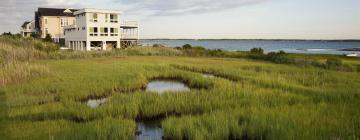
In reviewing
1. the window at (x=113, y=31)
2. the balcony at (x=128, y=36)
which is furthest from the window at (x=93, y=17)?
the balcony at (x=128, y=36)

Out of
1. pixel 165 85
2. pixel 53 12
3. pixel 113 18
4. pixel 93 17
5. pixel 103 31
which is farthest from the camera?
pixel 53 12

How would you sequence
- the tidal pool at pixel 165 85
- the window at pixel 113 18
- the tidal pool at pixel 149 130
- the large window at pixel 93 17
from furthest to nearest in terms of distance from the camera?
the window at pixel 113 18 < the large window at pixel 93 17 < the tidal pool at pixel 165 85 < the tidal pool at pixel 149 130

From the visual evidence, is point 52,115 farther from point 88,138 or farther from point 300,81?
point 300,81

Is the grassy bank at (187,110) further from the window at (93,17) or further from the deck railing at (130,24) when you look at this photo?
the deck railing at (130,24)

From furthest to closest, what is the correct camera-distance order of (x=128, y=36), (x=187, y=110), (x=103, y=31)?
(x=128, y=36) → (x=103, y=31) → (x=187, y=110)

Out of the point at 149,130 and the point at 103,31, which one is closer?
the point at 149,130

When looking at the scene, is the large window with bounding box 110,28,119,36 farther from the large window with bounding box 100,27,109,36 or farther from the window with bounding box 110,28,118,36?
the large window with bounding box 100,27,109,36

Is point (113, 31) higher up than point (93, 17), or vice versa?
point (93, 17)

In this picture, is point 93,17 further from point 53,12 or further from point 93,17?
point 53,12

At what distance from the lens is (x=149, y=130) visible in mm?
10688

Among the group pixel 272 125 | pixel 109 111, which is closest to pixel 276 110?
pixel 272 125

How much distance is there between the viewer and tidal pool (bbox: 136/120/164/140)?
9.98 meters

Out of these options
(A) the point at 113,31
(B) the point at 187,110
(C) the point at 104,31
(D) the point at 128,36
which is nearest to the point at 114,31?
(A) the point at 113,31

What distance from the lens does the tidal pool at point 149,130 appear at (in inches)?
393
